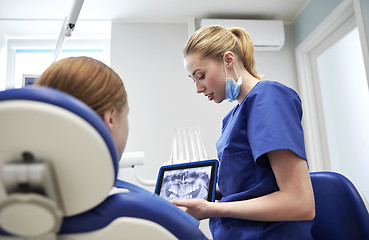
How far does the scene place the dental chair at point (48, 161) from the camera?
0.46 meters

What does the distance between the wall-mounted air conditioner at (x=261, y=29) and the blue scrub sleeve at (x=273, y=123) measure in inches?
81.7

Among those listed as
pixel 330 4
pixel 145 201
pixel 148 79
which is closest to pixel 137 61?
pixel 148 79

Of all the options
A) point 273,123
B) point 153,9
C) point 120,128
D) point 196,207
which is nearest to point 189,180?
point 196,207

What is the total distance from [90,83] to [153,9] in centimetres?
250

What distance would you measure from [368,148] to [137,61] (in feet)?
6.28

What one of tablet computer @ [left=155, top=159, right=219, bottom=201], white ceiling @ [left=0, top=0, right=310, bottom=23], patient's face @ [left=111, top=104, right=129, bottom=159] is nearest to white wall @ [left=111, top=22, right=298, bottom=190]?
white ceiling @ [left=0, top=0, right=310, bottom=23]

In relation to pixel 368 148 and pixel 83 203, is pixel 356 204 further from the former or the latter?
pixel 368 148

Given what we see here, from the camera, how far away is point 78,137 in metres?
0.47

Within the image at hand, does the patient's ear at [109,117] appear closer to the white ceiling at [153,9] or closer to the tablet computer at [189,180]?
the tablet computer at [189,180]

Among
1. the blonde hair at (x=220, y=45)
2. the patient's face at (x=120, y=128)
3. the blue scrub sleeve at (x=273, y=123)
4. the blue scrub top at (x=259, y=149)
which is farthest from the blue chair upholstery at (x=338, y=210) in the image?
the patient's face at (x=120, y=128)

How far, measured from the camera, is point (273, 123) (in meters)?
1.01

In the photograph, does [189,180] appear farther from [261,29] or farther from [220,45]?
[261,29]

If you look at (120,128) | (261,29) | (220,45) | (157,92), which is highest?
(261,29)

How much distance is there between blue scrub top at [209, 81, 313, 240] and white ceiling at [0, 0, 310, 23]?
2.02 meters
